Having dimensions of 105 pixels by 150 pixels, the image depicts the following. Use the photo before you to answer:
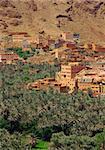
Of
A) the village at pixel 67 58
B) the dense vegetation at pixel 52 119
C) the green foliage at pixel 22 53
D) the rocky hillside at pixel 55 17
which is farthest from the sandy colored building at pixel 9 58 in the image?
the dense vegetation at pixel 52 119

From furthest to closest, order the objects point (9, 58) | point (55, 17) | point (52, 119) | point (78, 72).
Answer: point (55, 17) < point (9, 58) < point (78, 72) < point (52, 119)

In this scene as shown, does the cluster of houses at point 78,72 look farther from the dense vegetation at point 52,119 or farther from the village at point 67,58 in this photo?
the dense vegetation at point 52,119

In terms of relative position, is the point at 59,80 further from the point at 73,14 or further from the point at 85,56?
the point at 73,14

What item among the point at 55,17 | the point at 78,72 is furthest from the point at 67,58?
the point at 55,17

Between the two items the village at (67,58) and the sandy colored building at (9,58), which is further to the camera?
the sandy colored building at (9,58)

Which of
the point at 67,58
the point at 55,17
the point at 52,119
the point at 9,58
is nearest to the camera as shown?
the point at 52,119

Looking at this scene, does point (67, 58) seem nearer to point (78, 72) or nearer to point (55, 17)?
point (78, 72)

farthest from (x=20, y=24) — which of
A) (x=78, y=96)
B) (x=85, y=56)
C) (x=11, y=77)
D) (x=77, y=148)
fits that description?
(x=77, y=148)
